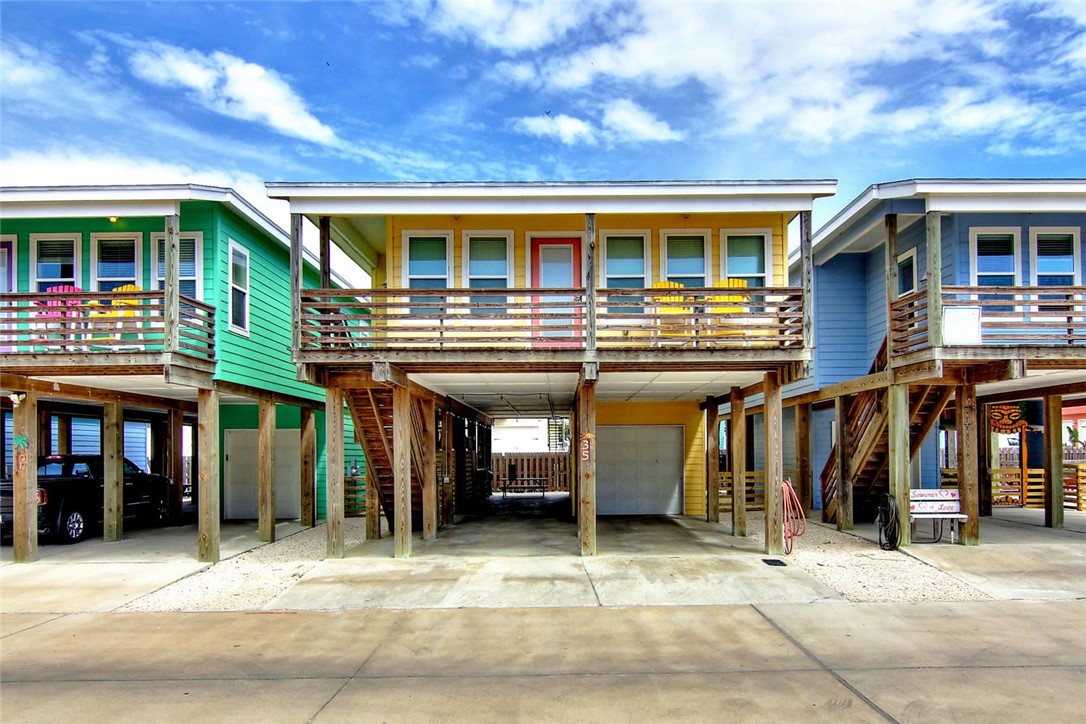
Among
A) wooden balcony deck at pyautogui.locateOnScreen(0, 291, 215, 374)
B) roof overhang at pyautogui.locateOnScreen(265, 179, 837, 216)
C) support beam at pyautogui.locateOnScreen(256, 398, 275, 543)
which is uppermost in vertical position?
roof overhang at pyautogui.locateOnScreen(265, 179, 837, 216)

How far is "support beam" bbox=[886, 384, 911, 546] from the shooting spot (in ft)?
38.6

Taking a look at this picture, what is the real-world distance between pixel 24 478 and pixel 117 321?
388cm

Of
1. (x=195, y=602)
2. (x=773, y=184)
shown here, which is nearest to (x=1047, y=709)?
(x=773, y=184)

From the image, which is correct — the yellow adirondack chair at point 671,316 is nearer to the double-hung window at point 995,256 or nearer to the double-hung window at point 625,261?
the double-hung window at point 625,261

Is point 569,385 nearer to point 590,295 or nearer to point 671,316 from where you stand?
point 590,295

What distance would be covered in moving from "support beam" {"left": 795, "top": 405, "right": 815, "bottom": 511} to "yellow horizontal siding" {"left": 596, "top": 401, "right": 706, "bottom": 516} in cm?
234

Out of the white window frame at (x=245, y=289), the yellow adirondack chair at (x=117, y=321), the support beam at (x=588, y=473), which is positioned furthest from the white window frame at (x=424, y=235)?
the yellow adirondack chair at (x=117, y=321)

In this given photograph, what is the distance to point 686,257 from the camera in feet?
42.8

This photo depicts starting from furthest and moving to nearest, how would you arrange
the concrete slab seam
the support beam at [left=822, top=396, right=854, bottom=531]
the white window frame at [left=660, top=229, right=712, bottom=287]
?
the support beam at [left=822, top=396, right=854, bottom=531], the white window frame at [left=660, top=229, right=712, bottom=287], the concrete slab seam

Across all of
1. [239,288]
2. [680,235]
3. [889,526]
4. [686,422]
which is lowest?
[889,526]

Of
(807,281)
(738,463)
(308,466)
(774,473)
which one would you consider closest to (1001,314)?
(807,281)

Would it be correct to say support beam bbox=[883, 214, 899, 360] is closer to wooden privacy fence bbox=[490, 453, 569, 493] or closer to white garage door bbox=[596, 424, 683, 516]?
white garage door bbox=[596, 424, 683, 516]

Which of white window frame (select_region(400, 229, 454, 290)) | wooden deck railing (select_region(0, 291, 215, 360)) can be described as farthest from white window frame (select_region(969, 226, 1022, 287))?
wooden deck railing (select_region(0, 291, 215, 360))

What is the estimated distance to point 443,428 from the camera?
16219 millimetres
